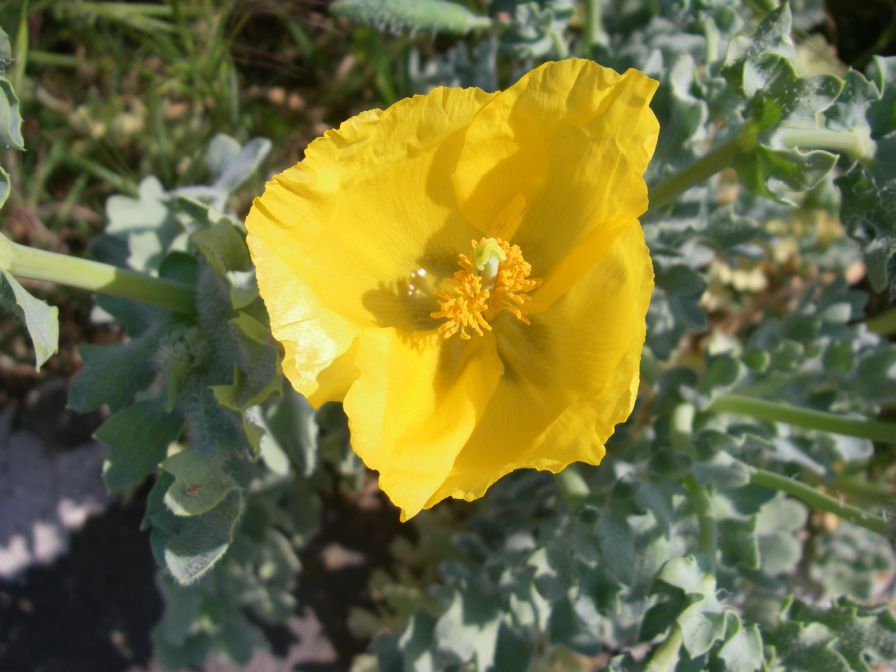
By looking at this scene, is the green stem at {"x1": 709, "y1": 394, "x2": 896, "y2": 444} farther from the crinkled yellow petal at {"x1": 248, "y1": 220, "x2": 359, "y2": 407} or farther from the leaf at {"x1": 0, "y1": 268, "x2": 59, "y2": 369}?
the leaf at {"x1": 0, "y1": 268, "x2": 59, "y2": 369}

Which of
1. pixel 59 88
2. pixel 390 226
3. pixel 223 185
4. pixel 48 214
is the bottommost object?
pixel 48 214

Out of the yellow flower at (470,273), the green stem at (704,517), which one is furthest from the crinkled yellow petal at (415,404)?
the green stem at (704,517)

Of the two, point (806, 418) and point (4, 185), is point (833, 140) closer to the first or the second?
point (806, 418)

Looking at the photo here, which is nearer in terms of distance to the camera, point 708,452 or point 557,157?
point 557,157

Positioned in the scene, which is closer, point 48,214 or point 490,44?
point 490,44

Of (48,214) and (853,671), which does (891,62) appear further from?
(48,214)

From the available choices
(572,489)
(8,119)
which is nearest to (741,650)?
(572,489)

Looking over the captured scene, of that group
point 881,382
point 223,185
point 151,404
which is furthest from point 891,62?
point 151,404

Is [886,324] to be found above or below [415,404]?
below
